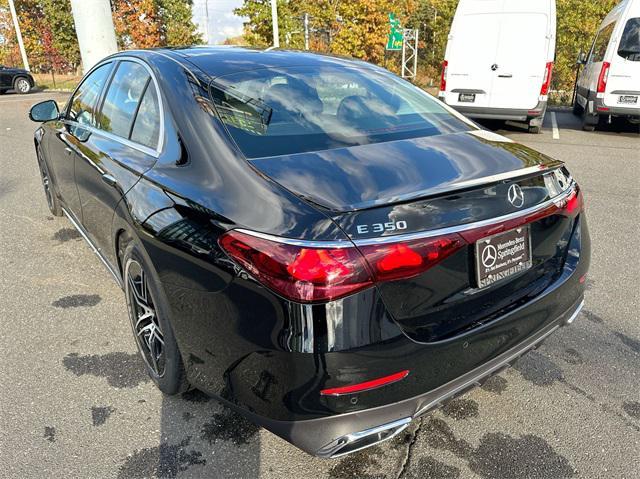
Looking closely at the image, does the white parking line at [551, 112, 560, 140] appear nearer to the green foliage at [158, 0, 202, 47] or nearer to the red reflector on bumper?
the red reflector on bumper

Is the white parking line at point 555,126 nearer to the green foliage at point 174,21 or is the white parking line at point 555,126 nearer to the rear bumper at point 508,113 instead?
the rear bumper at point 508,113

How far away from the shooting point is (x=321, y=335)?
5.38 ft

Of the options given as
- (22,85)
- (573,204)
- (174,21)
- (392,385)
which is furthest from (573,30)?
(174,21)

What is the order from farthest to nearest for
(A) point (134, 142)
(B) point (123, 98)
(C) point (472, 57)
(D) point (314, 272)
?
(C) point (472, 57)
(B) point (123, 98)
(A) point (134, 142)
(D) point (314, 272)

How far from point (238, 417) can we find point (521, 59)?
29.7ft

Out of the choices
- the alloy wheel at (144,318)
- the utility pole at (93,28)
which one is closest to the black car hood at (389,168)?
the alloy wheel at (144,318)

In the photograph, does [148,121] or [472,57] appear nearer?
[148,121]

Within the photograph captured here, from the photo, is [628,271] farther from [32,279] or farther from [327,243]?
[32,279]

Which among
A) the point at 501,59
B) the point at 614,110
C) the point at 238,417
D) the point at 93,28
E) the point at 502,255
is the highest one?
the point at 93,28

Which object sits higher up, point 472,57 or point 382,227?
point 382,227

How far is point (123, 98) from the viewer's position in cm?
302

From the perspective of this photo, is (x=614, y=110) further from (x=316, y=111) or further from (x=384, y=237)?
(x=384, y=237)

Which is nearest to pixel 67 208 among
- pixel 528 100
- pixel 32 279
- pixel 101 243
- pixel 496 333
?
pixel 32 279

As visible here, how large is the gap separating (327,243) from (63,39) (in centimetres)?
3998
